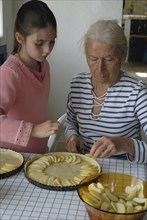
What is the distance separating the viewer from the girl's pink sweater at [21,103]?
1140 mm

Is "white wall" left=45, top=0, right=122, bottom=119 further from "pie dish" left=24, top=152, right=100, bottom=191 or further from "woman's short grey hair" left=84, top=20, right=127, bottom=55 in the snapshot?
"pie dish" left=24, top=152, right=100, bottom=191

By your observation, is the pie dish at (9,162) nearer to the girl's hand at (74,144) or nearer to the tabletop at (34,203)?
the tabletop at (34,203)

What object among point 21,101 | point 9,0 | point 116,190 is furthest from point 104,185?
point 9,0

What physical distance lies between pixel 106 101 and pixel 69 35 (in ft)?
5.06

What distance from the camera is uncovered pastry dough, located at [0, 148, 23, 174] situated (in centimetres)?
109

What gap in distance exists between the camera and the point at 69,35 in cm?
286

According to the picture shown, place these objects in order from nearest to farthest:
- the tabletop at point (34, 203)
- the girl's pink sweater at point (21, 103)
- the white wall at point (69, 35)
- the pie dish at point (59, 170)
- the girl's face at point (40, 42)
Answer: the tabletop at point (34, 203) → the pie dish at point (59, 170) → the girl's pink sweater at point (21, 103) → the girl's face at point (40, 42) → the white wall at point (69, 35)

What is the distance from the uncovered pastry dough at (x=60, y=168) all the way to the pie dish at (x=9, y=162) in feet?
0.13

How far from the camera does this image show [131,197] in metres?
0.86

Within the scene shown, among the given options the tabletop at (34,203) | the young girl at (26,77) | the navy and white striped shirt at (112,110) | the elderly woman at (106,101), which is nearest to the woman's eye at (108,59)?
the elderly woman at (106,101)

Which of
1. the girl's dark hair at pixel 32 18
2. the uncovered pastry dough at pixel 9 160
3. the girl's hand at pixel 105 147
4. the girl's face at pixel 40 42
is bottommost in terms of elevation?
the uncovered pastry dough at pixel 9 160

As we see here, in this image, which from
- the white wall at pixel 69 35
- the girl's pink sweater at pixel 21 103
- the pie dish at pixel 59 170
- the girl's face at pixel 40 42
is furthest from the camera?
the white wall at pixel 69 35

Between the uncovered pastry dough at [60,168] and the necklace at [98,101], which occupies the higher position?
the necklace at [98,101]

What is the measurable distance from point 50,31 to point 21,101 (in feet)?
1.02
